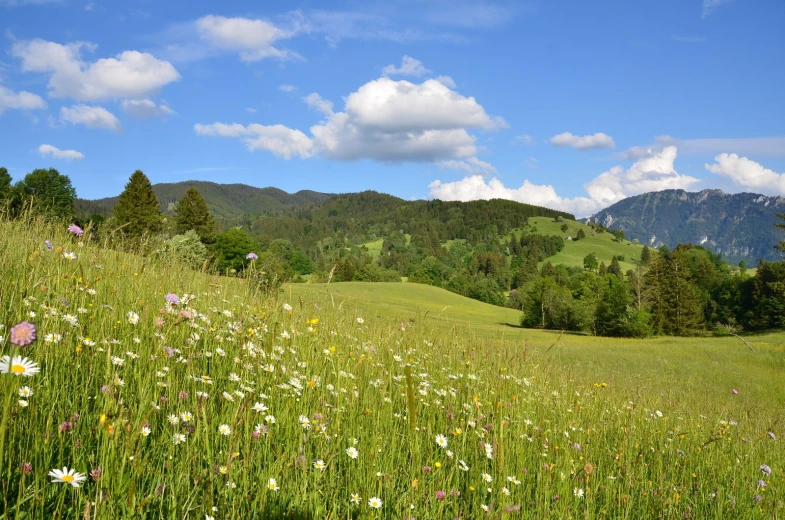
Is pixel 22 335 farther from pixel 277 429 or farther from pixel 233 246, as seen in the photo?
pixel 233 246

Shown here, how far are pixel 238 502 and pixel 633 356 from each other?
33491 millimetres

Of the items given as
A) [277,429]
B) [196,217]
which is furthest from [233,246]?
[277,429]

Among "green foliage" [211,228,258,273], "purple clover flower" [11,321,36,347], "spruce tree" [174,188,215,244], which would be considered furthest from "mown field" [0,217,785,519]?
"spruce tree" [174,188,215,244]

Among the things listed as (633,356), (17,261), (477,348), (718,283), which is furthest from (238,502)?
(718,283)

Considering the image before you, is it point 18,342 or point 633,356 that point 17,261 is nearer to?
point 18,342

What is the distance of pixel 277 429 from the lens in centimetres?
278

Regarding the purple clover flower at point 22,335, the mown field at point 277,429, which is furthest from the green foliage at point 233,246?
the purple clover flower at point 22,335

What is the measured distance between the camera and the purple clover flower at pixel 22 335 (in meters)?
0.89

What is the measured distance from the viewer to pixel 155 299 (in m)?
4.96

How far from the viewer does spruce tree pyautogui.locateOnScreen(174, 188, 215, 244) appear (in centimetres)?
5800

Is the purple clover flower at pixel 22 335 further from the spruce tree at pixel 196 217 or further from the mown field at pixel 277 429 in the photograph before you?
the spruce tree at pixel 196 217

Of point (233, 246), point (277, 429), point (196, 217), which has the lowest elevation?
point (277, 429)

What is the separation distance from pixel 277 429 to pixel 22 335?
2043mm

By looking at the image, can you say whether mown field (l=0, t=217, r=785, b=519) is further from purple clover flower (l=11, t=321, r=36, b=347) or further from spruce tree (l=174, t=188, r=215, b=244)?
spruce tree (l=174, t=188, r=215, b=244)
